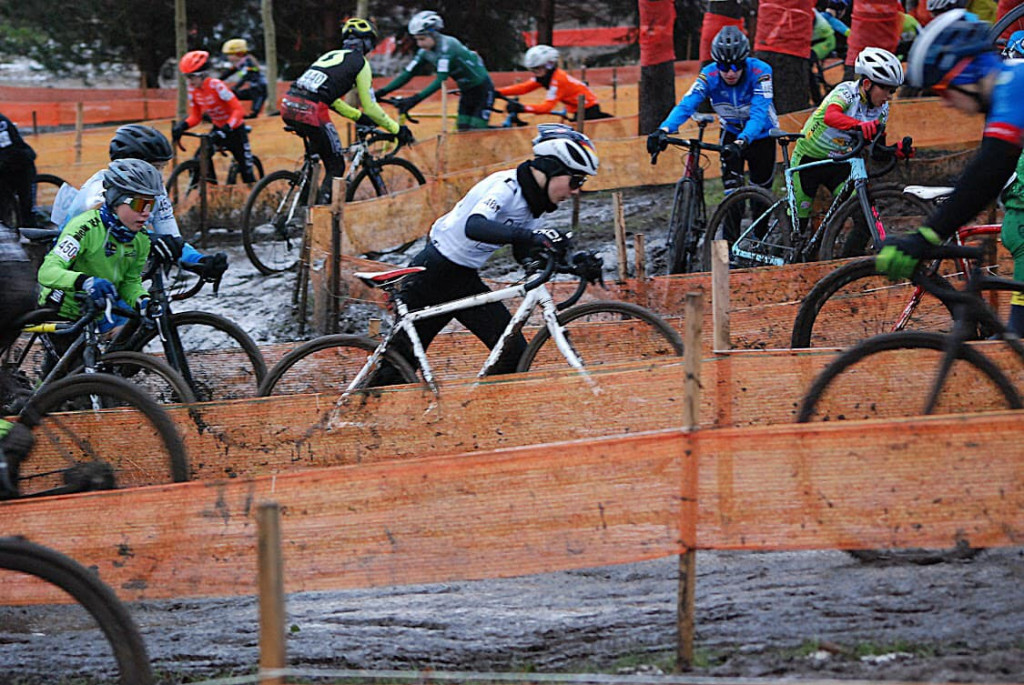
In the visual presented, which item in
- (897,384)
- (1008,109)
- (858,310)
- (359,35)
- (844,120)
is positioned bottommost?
(858,310)

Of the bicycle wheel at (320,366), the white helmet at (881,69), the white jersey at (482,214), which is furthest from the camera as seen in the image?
the white helmet at (881,69)

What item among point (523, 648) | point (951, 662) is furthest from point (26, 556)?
point (951, 662)

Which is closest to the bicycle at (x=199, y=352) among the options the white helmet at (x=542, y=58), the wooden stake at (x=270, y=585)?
the wooden stake at (x=270, y=585)

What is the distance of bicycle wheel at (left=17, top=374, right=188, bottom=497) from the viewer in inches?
228

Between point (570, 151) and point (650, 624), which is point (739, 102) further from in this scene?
point (650, 624)

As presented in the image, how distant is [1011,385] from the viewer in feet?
15.9

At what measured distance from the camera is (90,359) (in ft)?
22.7

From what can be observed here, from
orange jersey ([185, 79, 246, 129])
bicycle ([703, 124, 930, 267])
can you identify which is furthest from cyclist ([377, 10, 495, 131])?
bicycle ([703, 124, 930, 267])

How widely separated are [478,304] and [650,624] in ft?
8.66

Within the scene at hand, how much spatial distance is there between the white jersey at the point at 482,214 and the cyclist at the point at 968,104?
249 cm

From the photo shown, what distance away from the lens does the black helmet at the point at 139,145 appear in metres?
7.73

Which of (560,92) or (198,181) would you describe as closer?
(198,181)

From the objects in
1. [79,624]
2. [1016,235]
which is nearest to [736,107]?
[1016,235]

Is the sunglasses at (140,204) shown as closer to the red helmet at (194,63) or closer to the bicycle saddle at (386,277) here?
the bicycle saddle at (386,277)
